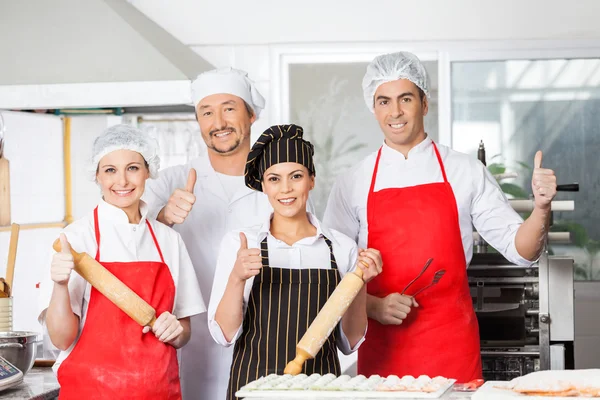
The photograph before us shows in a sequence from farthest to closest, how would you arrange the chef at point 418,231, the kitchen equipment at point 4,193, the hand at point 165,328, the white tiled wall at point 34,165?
the white tiled wall at point 34,165 < the kitchen equipment at point 4,193 < the chef at point 418,231 < the hand at point 165,328

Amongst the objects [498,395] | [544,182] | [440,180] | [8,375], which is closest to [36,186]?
[8,375]

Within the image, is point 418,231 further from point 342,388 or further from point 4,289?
point 4,289

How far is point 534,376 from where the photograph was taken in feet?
5.56

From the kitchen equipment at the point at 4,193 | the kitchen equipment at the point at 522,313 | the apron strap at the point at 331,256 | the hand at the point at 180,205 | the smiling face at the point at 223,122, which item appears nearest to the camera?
the apron strap at the point at 331,256

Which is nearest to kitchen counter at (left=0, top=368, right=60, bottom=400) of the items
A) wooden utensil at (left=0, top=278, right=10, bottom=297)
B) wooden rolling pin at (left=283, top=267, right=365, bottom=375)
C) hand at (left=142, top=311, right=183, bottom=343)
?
wooden utensil at (left=0, top=278, right=10, bottom=297)

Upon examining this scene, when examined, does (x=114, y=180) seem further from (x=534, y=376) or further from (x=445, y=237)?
(x=534, y=376)

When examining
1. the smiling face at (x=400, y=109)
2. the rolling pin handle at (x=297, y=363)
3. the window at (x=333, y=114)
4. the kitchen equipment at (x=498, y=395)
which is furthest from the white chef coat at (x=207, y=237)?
the window at (x=333, y=114)

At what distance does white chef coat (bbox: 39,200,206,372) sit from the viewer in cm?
217

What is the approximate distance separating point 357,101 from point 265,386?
9.95ft

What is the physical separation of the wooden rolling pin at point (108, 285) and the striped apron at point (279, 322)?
297 millimetres

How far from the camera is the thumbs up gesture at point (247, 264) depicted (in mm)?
2020

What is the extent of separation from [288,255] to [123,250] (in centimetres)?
46

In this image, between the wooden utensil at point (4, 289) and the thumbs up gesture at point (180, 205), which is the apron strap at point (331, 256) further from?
the wooden utensil at point (4, 289)

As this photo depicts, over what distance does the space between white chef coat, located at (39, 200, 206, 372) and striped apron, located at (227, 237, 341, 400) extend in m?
0.23
